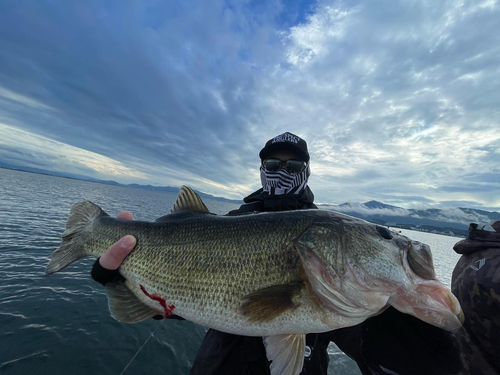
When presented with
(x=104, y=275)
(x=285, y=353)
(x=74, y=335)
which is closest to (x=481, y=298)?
(x=285, y=353)

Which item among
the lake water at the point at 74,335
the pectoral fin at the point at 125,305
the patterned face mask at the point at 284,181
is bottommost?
the lake water at the point at 74,335

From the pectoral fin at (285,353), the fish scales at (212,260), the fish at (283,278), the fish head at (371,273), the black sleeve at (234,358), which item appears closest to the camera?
the fish head at (371,273)

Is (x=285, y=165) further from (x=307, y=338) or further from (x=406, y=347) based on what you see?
(x=406, y=347)

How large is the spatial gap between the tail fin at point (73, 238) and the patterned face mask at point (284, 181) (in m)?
3.05

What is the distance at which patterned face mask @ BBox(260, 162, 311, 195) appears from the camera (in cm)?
435

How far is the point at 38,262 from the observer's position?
11.3 metres

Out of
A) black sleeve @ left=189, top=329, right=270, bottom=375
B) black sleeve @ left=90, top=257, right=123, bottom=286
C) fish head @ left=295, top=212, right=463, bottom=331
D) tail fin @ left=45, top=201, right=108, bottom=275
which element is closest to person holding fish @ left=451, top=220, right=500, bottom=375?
fish head @ left=295, top=212, right=463, bottom=331

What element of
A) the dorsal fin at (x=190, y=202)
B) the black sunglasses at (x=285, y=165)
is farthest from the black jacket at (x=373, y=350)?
the black sunglasses at (x=285, y=165)

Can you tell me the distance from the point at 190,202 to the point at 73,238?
2.12m

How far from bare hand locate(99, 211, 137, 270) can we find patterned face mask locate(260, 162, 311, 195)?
2.58 meters

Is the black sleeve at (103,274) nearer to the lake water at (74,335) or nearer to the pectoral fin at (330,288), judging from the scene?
the pectoral fin at (330,288)

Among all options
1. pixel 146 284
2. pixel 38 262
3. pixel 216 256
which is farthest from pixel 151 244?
pixel 38 262

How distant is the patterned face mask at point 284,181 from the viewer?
14.3 feet

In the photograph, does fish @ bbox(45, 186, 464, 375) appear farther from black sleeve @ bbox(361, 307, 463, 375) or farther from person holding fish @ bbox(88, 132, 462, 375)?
black sleeve @ bbox(361, 307, 463, 375)
